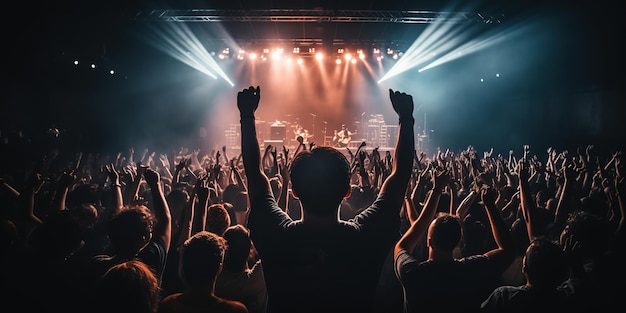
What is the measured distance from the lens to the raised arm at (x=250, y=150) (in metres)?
2.02

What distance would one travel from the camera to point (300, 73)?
22688mm

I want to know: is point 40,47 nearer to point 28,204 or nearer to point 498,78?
point 28,204

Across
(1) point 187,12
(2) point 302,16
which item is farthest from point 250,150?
(1) point 187,12

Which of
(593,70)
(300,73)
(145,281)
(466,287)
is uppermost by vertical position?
(300,73)

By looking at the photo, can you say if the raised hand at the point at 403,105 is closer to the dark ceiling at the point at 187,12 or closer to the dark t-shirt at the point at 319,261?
the dark t-shirt at the point at 319,261

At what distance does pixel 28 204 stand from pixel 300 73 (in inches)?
785

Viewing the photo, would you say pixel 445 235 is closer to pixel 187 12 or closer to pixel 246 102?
pixel 246 102

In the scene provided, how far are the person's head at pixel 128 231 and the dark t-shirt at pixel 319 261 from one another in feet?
3.14

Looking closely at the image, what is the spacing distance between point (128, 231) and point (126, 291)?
34.5 inches

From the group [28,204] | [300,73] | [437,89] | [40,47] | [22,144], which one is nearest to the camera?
[28,204]

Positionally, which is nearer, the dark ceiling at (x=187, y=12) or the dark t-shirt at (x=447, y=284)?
the dark t-shirt at (x=447, y=284)

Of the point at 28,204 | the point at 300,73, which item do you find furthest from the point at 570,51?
the point at 28,204

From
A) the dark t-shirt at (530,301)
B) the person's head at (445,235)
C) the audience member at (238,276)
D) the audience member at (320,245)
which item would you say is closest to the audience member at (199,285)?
the audience member at (320,245)

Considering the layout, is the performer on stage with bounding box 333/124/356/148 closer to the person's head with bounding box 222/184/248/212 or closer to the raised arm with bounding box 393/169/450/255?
the person's head with bounding box 222/184/248/212
